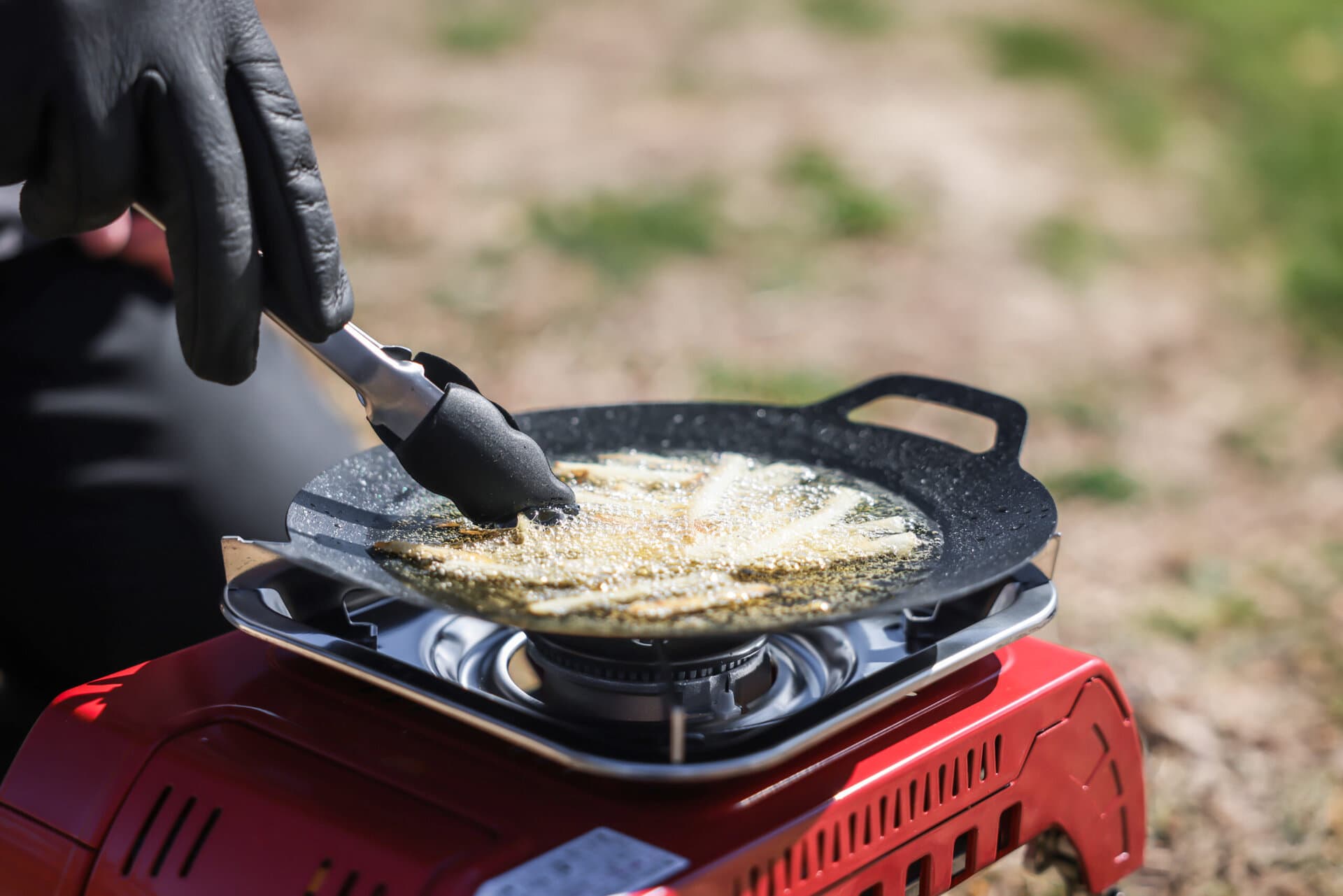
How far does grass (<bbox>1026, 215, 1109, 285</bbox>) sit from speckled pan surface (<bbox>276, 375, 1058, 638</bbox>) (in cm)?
407

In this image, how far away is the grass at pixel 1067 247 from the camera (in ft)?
19.2

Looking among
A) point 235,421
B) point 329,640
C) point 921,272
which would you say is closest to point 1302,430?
point 921,272

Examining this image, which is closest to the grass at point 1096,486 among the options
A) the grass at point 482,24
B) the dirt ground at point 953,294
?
the dirt ground at point 953,294

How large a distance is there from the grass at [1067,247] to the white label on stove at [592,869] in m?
5.02

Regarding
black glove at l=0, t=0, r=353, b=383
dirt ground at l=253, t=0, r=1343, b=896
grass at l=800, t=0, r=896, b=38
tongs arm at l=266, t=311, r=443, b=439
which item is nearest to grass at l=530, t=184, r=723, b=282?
dirt ground at l=253, t=0, r=1343, b=896

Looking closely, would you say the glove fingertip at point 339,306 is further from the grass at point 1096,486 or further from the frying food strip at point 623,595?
the grass at point 1096,486

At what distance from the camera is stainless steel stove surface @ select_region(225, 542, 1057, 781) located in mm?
1323

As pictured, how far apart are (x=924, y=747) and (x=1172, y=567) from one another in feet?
8.20

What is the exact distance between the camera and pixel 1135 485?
4141mm

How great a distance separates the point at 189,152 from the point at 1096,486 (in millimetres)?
3385

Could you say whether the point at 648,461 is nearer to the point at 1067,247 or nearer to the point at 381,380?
the point at 381,380

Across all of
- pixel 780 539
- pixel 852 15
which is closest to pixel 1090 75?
pixel 852 15

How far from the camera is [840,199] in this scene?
6180 millimetres

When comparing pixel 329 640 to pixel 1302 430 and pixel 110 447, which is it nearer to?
pixel 110 447
